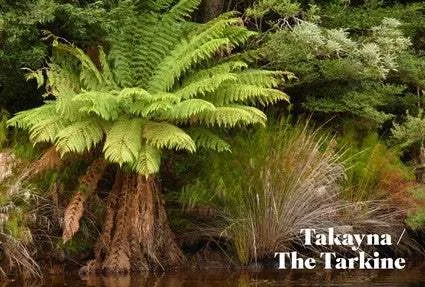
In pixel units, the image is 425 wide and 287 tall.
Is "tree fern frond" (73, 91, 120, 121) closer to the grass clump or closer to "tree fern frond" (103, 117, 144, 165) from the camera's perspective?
"tree fern frond" (103, 117, 144, 165)

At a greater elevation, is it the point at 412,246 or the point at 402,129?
the point at 402,129

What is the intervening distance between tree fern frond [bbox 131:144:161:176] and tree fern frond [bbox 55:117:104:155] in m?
0.44

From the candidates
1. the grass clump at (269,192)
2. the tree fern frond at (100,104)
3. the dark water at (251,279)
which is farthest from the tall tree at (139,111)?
the grass clump at (269,192)

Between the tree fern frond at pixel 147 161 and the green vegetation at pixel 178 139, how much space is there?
0.10ft

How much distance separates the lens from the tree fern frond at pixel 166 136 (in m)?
7.15

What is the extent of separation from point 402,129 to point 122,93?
13.2 ft

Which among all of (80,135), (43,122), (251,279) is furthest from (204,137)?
(43,122)

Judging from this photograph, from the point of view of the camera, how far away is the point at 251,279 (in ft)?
24.5

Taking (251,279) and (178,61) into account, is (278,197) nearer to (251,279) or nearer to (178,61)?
(251,279)

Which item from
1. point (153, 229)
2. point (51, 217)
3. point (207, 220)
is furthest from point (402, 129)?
point (51, 217)

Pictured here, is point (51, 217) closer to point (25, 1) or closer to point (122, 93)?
point (122, 93)

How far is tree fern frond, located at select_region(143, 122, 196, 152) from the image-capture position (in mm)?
7152

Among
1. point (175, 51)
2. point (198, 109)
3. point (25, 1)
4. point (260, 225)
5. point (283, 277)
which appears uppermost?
point (25, 1)

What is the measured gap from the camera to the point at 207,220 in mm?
8305
